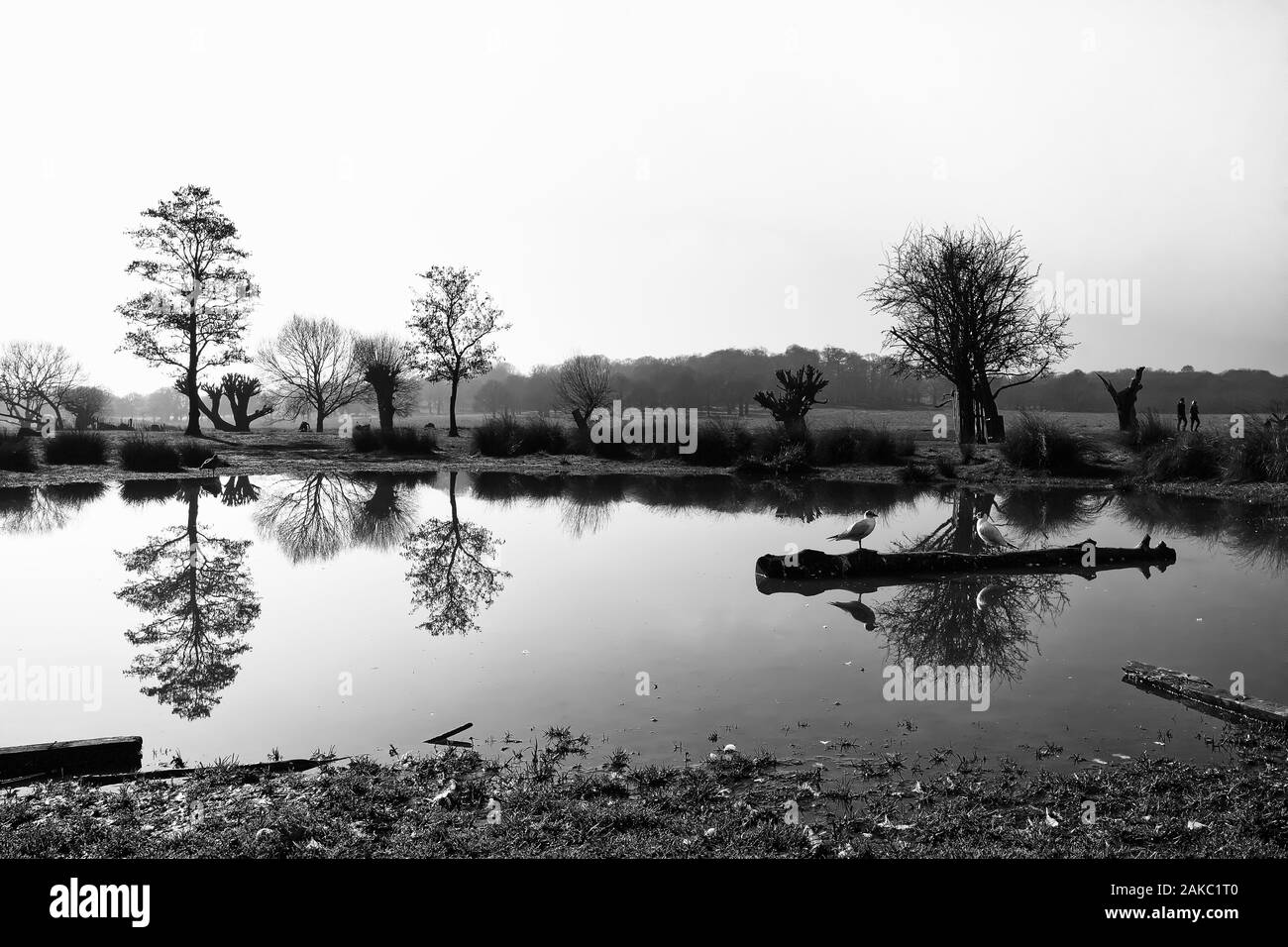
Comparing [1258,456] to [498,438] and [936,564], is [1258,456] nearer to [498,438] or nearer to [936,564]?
[936,564]

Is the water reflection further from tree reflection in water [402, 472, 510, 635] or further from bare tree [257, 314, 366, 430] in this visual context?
bare tree [257, 314, 366, 430]

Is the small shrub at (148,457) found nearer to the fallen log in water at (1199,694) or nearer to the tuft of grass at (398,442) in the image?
the tuft of grass at (398,442)

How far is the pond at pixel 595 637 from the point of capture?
6594 mm

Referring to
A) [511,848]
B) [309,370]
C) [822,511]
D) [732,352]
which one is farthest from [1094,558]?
[732,352]

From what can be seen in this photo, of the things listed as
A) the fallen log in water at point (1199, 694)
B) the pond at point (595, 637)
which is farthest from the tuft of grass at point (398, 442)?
the fallen log in water at point (1199, 694)

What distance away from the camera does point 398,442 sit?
40.2m

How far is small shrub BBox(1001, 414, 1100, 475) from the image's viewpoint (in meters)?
28.6

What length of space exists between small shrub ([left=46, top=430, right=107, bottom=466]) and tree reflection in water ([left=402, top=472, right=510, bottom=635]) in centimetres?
2048

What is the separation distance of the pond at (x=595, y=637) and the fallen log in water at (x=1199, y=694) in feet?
0.60

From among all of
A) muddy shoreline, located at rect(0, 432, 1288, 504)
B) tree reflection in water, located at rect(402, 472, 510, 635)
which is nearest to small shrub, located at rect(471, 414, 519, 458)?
muddy shoreline, located at rect(0, 432, 1288, 504)

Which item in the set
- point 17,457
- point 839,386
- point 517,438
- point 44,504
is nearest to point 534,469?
point 517,438

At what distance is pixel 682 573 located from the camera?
1294cm

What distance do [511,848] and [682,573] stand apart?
28.6ft
